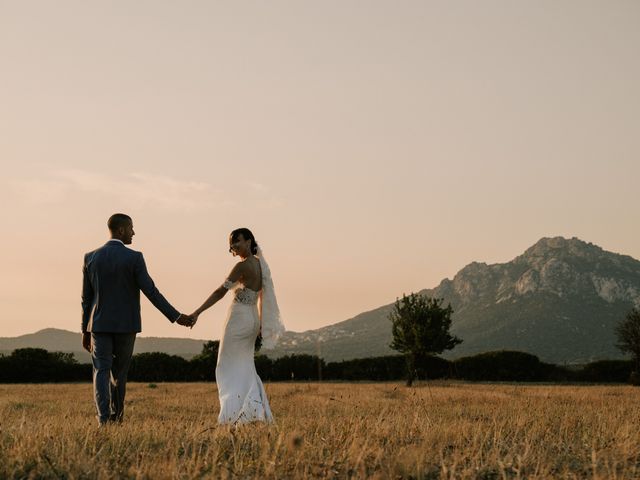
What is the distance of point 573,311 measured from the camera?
19875 cm

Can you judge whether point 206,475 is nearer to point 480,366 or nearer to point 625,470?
point 625,470

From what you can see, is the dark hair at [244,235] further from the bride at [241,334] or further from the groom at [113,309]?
the groom at [113,309]

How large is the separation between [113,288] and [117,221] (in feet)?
2.97

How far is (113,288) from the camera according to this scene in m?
8.99

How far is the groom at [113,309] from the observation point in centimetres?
877

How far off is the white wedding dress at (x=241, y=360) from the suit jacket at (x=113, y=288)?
181 centimetres

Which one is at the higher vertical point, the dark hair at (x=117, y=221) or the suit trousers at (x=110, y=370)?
the dark hair at (x=117, y=221)

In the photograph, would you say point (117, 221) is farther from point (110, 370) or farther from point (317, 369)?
point (317, 369)

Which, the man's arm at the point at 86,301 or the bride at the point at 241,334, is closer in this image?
the man's arm at the point at 86,301

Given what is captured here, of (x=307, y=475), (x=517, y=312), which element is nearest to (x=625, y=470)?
(x=307, y=475)

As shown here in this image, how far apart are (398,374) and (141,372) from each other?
1960 cm

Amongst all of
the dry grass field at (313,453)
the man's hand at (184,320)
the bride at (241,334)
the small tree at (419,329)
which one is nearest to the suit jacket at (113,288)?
the man's hand at (184,320)

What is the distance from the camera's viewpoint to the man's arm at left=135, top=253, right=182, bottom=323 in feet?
30.0

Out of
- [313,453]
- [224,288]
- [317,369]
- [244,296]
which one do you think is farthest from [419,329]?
[313,453]
